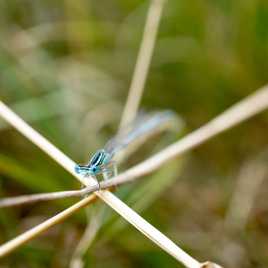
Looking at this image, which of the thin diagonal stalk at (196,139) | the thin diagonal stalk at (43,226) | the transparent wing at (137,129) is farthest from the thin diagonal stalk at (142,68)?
the thin diagonal stalk at (43,226)

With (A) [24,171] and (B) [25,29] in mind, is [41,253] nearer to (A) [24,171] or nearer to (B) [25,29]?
(A) [24,171]

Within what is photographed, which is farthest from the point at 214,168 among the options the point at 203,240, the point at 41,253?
the point at 41,253

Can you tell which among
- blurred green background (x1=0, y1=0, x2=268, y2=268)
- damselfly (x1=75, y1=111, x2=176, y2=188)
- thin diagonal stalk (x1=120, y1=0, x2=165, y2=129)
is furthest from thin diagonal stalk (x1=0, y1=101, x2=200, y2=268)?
thin diagonal stalk (x1=120, y1=0, x2=165, y2=129)

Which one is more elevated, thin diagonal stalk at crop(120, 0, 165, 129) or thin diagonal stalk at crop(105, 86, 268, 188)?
thin diagonal stalk at crop(120, 0, 165, 129)

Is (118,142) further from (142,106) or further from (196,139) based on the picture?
(142,106)

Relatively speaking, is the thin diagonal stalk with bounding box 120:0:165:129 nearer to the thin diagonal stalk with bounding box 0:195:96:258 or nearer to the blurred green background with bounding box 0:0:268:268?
the blurred green background with bounding box 0:0:268:268

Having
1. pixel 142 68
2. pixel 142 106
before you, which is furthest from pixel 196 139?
pixel 142 106
